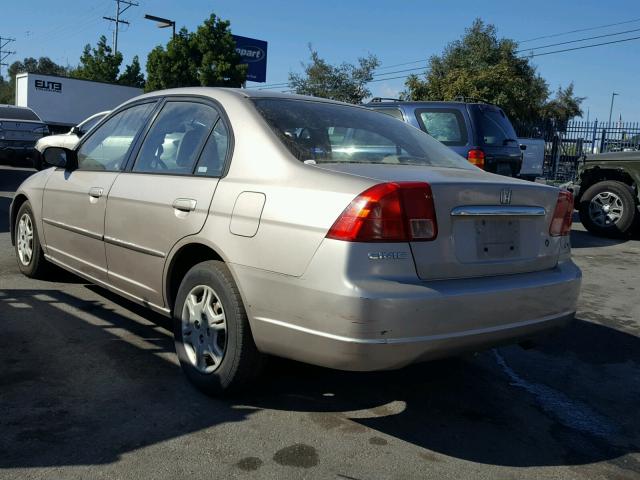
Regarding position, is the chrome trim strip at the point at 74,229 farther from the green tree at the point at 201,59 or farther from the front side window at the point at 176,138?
the green tree at the point at 201,59

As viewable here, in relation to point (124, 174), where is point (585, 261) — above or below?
below

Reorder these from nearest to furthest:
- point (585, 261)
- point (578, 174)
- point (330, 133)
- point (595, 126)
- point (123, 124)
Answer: point (330, 133)
point (123, 124)
point (585, 261)
point (578, 174)
point (595, 126)

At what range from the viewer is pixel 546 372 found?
4152 millimetres

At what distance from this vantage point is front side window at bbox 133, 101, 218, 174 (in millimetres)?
3736

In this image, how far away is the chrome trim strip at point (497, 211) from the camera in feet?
9.62

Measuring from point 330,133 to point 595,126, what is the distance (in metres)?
18.8

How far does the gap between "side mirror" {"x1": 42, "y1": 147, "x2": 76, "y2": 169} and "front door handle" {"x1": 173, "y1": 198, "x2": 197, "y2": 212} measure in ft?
5.61

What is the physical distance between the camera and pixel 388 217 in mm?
2744

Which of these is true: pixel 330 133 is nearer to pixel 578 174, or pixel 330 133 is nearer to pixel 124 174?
pixel 124 174

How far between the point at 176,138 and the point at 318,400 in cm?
182

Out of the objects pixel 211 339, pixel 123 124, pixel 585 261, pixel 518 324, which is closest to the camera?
pixel 518 324

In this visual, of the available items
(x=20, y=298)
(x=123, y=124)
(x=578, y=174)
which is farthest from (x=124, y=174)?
(x=578, y=174)

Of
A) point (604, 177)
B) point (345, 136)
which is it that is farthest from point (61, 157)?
point (604, 177)

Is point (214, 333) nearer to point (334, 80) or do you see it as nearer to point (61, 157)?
point (61, 157)
